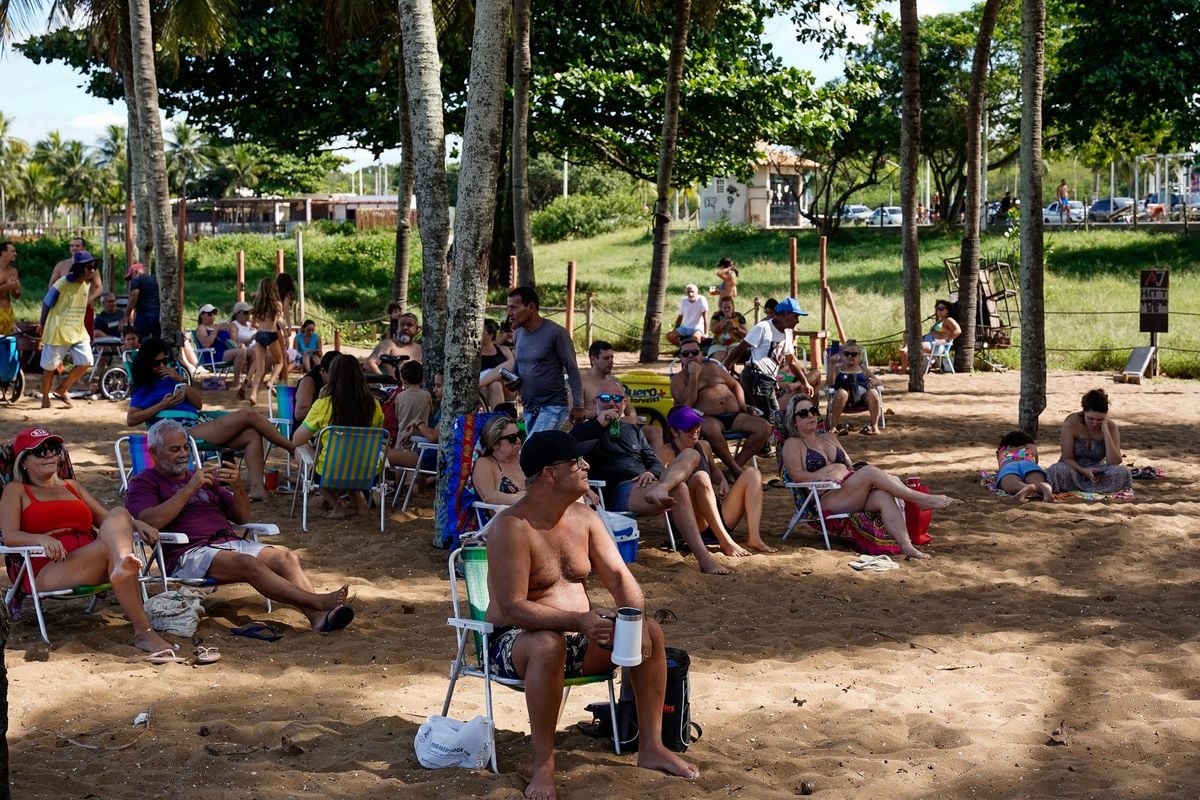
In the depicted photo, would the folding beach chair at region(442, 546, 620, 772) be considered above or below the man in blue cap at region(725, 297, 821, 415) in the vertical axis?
below

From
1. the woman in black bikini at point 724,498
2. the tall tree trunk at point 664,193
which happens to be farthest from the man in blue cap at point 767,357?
the tall tree trunk at point 664,193

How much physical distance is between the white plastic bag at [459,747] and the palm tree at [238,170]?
84411 millimetres

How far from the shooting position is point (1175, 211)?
47.9m

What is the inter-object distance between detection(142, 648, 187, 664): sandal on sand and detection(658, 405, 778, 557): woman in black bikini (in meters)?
3.35

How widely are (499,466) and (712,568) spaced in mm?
1382

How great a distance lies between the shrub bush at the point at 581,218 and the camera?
54656mm

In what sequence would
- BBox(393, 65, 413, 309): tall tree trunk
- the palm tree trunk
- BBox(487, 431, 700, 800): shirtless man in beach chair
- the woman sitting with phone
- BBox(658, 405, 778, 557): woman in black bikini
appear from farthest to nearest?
BBox(393, 65, 413, 309): tall tree trunk, the palm tree trunk, the woman sitting with phone, BBox(658, 405, 778, 557): woman in black bikini, BBox(487, 431, 700, 800): shirtless man in beach chair

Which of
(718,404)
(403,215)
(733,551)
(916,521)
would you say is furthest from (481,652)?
(403,215)

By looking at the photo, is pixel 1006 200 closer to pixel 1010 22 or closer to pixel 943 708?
pixel 1010 22

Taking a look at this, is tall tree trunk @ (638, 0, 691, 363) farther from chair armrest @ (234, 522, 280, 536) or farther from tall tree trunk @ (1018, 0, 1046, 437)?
chair armrest @ (234, 522, 280, 536)

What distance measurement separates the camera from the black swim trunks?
4809 millimetres

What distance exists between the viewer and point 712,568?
8133 mm

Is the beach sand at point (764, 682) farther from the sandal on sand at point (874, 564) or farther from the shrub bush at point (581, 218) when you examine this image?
the shrub bush at point (581, 218)

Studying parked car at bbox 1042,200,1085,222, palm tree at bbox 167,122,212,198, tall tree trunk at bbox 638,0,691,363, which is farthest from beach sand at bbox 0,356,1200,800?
palm tree at bbox 167,122,212,198
